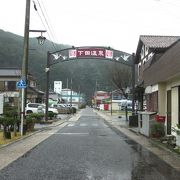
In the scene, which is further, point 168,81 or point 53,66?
point 53,66

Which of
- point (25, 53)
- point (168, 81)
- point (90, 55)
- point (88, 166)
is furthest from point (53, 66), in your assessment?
point (88, 166)

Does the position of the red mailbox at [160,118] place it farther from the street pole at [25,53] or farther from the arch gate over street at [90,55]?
the arch gate over street at [90,55]

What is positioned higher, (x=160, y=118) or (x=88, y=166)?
(x=160, y=118)

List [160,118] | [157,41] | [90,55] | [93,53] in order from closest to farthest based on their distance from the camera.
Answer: [160,118]
[157,41]
[93,53]
[90,55]

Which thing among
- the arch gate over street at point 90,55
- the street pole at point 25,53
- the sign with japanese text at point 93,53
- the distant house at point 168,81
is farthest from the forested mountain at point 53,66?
the distant house at point 168,81

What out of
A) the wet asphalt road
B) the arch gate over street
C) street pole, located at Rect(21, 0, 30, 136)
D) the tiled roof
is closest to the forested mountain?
the arch gate over street

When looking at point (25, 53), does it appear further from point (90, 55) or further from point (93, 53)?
point (90, 55)

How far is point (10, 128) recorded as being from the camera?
26406 mm

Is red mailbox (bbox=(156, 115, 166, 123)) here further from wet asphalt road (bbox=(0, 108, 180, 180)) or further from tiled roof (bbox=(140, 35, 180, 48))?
tiled roof (bbox=(140, 35, 180, 48))

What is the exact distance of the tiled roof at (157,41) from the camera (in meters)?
39.4

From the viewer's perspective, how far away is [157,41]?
41.6m

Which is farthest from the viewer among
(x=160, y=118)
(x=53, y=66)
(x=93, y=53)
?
(x=53, y=66)

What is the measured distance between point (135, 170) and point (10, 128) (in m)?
15.8

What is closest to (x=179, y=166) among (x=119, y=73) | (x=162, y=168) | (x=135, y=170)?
(x=162, y=168)
